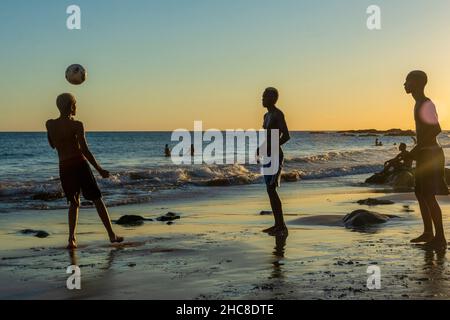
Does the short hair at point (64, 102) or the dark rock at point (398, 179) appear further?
the dark rock at point (398, 179)

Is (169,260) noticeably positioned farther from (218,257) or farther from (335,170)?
(335,170)

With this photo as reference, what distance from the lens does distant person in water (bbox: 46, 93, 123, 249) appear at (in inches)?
323

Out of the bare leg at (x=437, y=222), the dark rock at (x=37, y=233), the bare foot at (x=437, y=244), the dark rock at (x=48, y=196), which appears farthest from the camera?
the dark rock at (x=48, y=196)

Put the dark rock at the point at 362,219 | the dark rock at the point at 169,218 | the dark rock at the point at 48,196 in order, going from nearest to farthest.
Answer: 1. the dark rock at the point at 362,219
2. the dark rock at the point at 169,218
3. the dark rock at the point at 48,196

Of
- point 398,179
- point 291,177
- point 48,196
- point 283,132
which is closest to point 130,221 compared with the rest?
point 283,132

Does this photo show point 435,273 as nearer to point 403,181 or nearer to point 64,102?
point 64,102

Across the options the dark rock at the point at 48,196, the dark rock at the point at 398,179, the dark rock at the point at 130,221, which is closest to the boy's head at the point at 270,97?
the dark rock at the point at 130,221

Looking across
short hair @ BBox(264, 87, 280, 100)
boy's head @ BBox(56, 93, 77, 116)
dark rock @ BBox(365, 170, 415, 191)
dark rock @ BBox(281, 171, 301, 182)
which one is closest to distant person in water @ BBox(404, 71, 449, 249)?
short hair @ BBox(264, 87, 280, 100)

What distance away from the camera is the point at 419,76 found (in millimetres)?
8070

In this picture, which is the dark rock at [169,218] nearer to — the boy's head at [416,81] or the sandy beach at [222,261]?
the sandy beach at [222,261]

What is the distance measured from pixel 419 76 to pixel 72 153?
431 cm

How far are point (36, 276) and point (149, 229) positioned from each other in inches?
153

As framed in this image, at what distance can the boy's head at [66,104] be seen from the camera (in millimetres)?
8148
